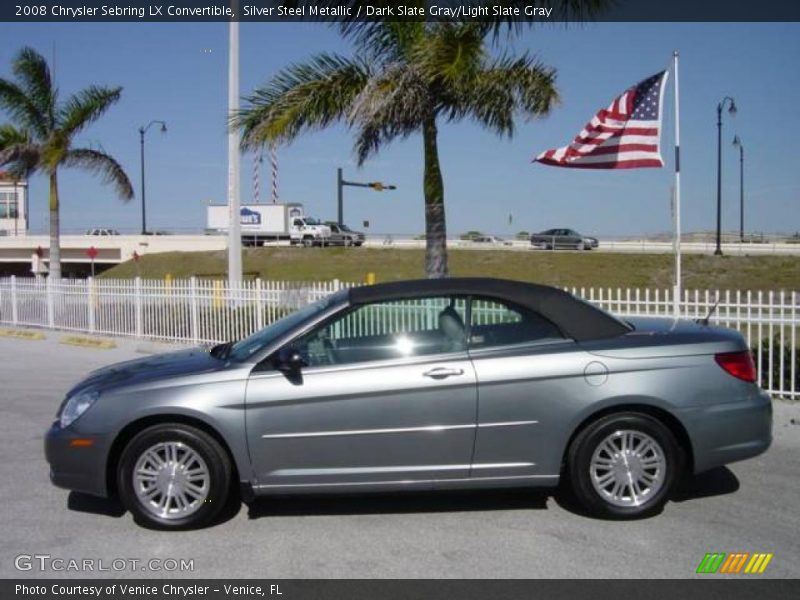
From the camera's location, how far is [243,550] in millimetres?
4766

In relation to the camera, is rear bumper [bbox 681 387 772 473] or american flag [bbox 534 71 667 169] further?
american flag [bbox 534 71 667 169]

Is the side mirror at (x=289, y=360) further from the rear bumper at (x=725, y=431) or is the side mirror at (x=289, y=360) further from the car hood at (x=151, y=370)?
the rear bumper at (x=725, y=431)

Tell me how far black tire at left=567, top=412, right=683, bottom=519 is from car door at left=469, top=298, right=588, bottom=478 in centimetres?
13

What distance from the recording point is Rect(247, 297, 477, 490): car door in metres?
5.01

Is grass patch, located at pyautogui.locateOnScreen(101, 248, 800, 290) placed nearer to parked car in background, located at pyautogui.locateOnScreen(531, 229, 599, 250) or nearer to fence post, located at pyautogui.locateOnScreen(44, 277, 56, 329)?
parked car in background, located at pyautogui.locateOnScreen(531, 229, 599, 250)

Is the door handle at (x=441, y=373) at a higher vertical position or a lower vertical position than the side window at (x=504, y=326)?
lower

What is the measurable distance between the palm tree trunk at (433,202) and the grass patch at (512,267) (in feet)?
64.3

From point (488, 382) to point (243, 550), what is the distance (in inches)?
67.5

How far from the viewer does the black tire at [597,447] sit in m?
5.11

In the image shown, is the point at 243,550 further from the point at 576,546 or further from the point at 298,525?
the point at 576,546

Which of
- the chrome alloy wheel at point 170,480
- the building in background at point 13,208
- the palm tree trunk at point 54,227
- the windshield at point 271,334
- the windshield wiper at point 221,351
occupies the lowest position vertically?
the chrome alloy wheel at point 170,480

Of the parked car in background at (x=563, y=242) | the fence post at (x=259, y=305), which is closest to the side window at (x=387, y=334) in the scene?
the fence post at (x=259, y=305)

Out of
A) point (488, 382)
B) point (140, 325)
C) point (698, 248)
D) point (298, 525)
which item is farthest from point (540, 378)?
point (698, 248)

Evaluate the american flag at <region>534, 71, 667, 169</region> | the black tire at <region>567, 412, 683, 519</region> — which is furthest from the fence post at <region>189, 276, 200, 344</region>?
the black tire at <region>567, 412, 683, 519</region>
